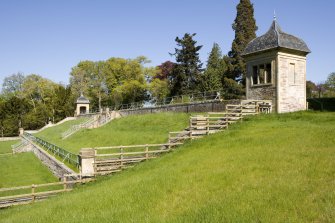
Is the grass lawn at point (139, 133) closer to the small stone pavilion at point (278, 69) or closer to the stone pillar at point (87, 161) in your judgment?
the small stone pavilion at point (278, 69)

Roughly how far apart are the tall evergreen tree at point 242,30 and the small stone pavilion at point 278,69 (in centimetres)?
1488

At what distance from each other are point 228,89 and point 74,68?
51.1 metres

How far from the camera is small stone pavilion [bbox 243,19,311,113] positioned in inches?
952

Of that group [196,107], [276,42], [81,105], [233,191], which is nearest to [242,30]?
[196,107]

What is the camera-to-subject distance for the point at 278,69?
2400cm

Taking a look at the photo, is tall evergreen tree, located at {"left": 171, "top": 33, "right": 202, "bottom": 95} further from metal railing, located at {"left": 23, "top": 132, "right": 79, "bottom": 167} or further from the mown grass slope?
the mown grass slope

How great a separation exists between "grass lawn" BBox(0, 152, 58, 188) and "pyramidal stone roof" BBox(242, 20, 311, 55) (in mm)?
17299

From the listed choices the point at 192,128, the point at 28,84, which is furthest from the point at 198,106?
the point at 28,84

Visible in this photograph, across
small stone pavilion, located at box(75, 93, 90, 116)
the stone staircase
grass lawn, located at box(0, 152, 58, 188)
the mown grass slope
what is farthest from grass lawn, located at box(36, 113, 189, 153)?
small stone pavilion, located at box(75, 93, 90, 116)

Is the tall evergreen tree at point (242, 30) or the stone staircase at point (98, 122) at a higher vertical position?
the tall evergreen tree at point (242, 30)

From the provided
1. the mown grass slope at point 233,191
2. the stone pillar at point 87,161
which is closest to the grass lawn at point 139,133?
the stone pillar at point 87,161

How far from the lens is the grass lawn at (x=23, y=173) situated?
23386mm

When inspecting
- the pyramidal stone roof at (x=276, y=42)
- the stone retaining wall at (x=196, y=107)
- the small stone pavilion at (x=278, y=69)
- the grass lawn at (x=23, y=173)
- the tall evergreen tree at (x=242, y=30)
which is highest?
the tall evergreen tree at (x=242, y=30)

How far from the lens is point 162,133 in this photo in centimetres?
2998
